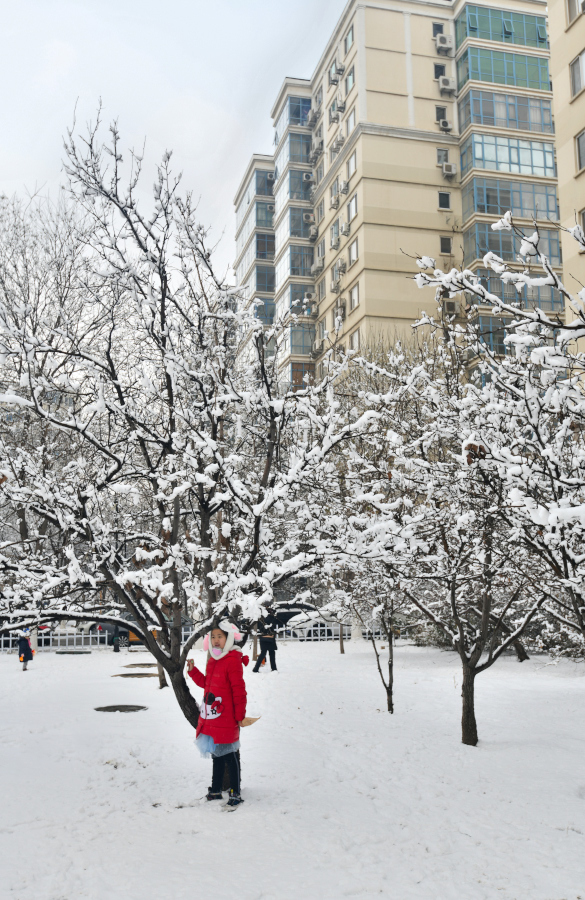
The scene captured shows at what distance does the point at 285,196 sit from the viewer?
157 feet

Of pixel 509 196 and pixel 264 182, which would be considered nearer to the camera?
pixel 509 196

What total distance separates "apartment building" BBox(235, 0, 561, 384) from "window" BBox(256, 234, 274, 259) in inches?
435

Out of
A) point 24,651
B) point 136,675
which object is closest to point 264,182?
point 24,651

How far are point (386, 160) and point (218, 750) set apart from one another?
123 feet

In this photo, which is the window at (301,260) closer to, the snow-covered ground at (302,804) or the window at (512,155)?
the window at (512,155)

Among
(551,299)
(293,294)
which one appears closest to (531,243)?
(551,299)

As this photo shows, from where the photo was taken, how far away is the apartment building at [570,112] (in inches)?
754

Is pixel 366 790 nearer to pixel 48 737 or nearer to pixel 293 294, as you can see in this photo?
→ pixel 48 737

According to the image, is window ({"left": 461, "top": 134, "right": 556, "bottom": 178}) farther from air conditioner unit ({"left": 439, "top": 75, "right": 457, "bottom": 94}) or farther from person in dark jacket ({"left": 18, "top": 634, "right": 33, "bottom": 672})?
person in dark jacket ({"left": 18, "top": 634, "right": 33, "bottom": 672})

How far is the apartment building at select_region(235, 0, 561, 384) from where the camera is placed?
3762 centimetres

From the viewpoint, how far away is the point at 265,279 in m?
53.5

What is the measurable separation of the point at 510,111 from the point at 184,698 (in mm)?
39990

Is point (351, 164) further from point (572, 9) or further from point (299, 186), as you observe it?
point (572, 9)

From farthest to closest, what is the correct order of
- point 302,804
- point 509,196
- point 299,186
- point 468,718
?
point 299,186 → point 509,196 → point 468,718 → point 302,804
